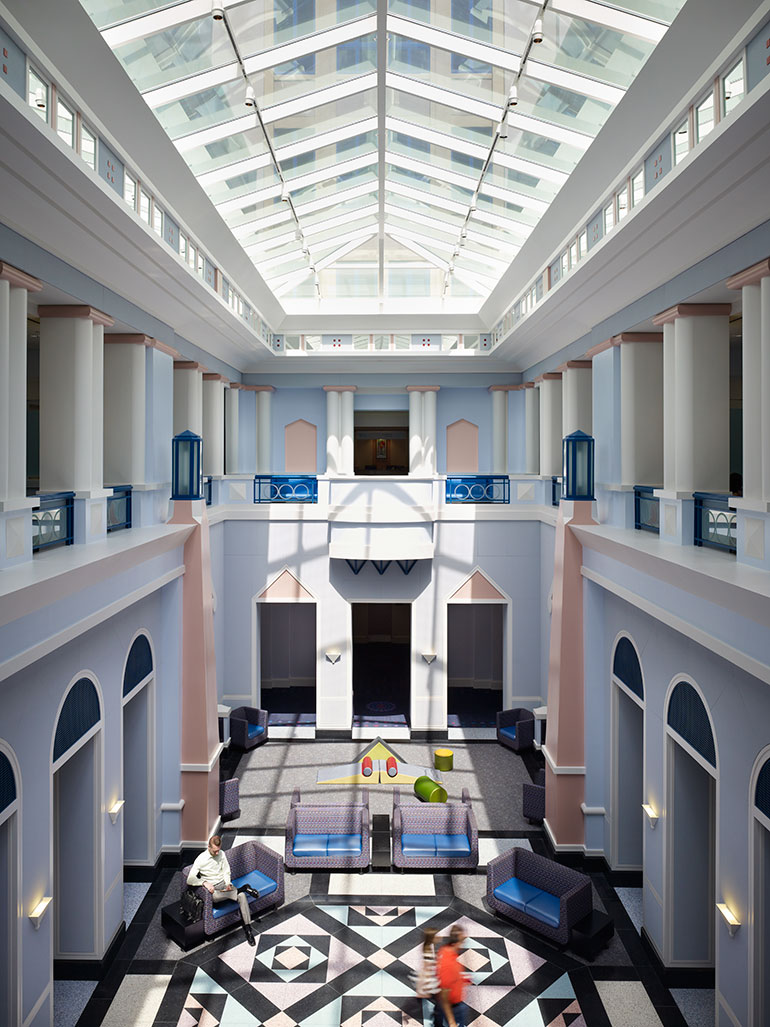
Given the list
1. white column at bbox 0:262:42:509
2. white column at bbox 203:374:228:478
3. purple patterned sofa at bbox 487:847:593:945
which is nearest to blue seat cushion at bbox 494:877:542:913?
purple patterned sofa at bbox 487:847:593:945

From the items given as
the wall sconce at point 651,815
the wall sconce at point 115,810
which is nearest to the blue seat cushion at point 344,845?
the wall sconce at point 115,810

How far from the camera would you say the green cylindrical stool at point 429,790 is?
40.1 ft

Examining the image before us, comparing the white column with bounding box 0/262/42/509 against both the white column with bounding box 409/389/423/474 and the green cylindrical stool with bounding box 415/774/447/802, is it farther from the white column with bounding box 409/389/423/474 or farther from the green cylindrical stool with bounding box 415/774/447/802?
the white column with bounding box 409/389/423/474

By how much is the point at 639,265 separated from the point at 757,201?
251 cm

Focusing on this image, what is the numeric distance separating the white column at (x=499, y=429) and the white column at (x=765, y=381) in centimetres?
1247

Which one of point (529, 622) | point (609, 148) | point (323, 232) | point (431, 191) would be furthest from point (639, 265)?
point (529, 622)

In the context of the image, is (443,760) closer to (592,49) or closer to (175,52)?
(592,49)

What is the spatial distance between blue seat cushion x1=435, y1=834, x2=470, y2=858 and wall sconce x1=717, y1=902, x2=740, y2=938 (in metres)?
4.45

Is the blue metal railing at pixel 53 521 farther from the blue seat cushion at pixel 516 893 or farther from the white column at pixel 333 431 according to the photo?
the white column at pixel 333 431

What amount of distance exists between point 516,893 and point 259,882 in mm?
3326

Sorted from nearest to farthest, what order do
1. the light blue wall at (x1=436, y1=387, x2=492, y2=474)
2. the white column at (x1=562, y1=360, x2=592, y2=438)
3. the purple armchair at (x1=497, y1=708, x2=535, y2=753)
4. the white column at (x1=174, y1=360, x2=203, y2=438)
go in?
the white column at (x1=562, y1=360, x2=592, y2=438) < the white column at (x1=174, y1=360, x2=203, y2=438) < the purple armchair at (x1=497, y1=708, x2=535, y2=753) < the light blue wall at (x1=436, y1=387, x2=492, y2=474)

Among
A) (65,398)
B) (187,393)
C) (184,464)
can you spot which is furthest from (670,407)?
(187,393)

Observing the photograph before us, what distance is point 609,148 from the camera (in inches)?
318

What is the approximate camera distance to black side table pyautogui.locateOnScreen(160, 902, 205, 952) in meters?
8.66
